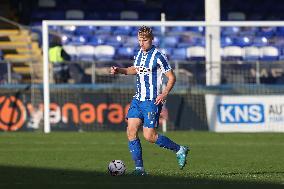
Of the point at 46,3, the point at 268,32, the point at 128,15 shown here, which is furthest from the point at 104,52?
the point at 46,3

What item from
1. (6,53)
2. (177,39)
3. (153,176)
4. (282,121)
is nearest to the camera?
(153,176)

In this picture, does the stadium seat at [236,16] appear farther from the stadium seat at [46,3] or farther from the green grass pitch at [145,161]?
the green grass pitch at [145,161]

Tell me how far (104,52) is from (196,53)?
3080 millimetres

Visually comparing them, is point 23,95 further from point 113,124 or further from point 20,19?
point 20,19

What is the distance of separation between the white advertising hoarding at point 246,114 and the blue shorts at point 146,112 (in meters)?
10.7

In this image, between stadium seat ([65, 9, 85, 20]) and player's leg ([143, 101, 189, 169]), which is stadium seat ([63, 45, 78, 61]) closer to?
stadium seat ([65, 9, 85, 20])

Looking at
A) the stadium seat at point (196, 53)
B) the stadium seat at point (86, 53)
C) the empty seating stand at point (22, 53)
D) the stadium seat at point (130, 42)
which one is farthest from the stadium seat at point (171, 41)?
the empty seating stand at point (22, 53)

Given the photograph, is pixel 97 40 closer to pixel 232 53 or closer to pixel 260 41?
pixel 232 53

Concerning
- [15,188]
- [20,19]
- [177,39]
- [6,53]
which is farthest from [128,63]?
[15,188]

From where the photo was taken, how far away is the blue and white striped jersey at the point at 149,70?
13.4 metres

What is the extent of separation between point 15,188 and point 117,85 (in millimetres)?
13056

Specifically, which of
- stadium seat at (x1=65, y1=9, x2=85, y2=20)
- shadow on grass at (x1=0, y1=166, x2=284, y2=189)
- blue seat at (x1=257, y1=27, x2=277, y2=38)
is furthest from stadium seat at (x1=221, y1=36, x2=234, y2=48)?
shadow on grass at (x1=0, y1=166, x2=284, y2=189)

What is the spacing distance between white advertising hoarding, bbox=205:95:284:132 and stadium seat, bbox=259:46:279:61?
1.27 meters

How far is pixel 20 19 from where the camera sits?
3478 cm
